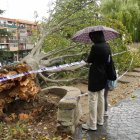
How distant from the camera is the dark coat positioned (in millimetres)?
5812

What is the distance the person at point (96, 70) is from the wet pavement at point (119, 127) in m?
0.22

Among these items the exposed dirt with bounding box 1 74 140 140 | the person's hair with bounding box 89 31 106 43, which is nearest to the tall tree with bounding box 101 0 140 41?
the exposed dirt with bounding box 1 74 140 140

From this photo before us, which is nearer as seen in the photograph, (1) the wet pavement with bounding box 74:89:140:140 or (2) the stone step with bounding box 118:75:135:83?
(1) the wet pavement with bounding box 74:89:140:140

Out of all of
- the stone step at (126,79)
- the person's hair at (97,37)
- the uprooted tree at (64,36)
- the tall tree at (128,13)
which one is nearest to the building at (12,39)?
the uprooted tree at (64,36)

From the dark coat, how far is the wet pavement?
0.78 m

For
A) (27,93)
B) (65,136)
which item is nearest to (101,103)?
(65,136)

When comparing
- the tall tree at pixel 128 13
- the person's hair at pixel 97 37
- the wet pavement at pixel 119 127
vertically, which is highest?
the tall tree at pixel 128 13

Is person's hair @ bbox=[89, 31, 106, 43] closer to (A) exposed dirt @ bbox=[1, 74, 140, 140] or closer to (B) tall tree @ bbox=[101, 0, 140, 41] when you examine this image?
(A) exposed dirt @ bbox=[1, 74, 140, 140]

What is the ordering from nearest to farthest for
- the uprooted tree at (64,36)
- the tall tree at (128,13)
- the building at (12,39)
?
the uprooted tree at (64,36) < the building at (12,39) < the tall tree at (128,13)

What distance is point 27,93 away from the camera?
643 centimetres

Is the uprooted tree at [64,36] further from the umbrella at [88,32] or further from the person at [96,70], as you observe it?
the person at [96,70]

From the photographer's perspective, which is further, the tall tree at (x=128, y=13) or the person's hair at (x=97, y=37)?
the tall tree at (x=128, y=13)

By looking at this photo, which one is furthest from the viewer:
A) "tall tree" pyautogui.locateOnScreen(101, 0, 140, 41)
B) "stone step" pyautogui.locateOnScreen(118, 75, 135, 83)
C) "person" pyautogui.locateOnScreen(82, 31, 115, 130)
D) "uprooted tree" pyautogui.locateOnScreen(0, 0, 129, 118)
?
"tall tree" pyautogui.locateOnScreen(101, 0, 140, 41)

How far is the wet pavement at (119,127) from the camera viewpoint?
5715mm
